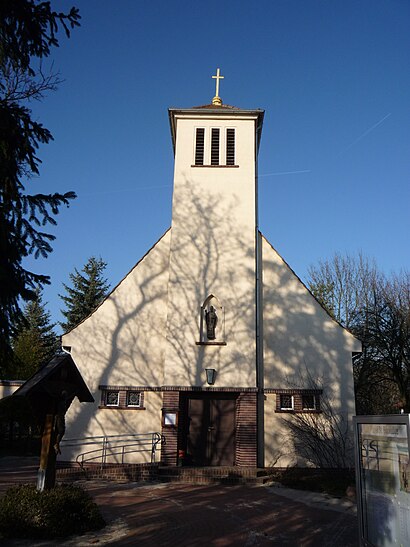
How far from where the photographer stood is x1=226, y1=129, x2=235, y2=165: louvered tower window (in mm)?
19558

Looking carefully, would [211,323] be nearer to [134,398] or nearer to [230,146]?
[134,398]

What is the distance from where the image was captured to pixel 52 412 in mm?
9062

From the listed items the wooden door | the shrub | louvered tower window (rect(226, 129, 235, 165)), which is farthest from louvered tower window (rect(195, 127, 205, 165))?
the shrub

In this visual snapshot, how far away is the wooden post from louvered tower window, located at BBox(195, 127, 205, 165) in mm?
12951

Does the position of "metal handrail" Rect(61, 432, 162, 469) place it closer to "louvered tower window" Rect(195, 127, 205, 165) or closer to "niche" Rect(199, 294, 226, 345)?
"niche" Rect(199, 294, 226, 345)

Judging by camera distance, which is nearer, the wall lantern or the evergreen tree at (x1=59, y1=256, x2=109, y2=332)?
the wall lantern

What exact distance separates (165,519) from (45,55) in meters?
9.53

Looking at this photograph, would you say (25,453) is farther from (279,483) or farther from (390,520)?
(390,520)

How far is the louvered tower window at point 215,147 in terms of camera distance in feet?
64.3

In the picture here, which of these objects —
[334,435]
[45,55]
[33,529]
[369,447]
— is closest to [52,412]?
[33,529]

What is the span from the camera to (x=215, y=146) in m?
19.8

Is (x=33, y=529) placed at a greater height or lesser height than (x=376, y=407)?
lesser

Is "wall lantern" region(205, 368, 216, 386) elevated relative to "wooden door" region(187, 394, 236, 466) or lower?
elevated

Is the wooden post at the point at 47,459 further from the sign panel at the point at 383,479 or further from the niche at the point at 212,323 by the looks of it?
the niche at the point at 212,323
